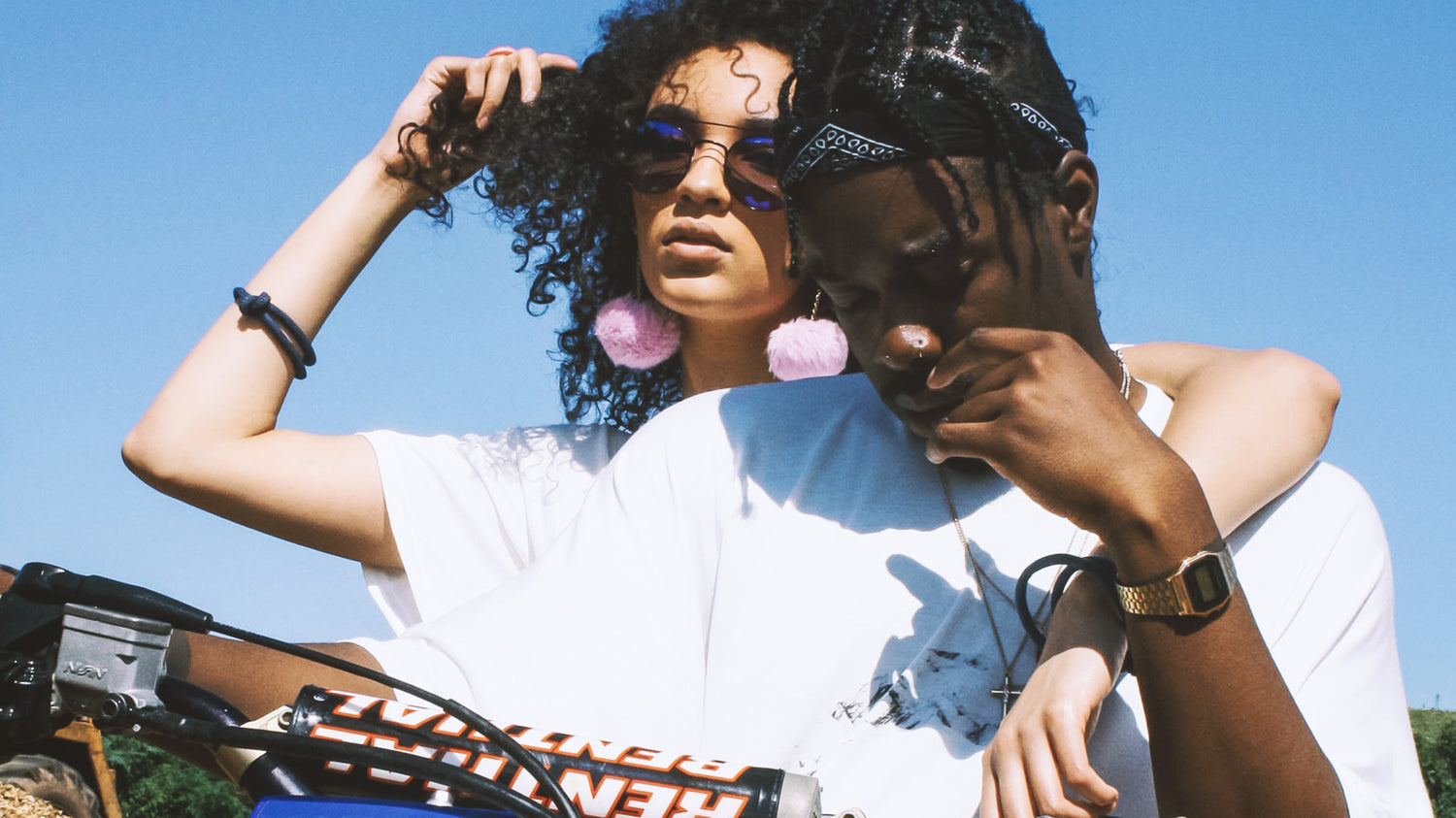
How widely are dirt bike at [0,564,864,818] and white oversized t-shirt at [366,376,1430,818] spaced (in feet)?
2.00

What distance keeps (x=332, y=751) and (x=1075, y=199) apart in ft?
4.60

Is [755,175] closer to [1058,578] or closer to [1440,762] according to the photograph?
[1058,578]

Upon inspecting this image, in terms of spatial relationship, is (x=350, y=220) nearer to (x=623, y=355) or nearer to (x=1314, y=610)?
(x=623, y=355)

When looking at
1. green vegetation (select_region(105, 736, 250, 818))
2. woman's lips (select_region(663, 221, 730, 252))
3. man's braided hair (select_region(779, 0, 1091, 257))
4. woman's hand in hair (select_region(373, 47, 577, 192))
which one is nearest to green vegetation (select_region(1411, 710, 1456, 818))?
green vegetation (select_region(105, 736, 250, 818))

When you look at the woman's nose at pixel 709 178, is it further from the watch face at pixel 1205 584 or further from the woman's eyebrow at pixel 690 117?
the watch face at pixel 1205 584

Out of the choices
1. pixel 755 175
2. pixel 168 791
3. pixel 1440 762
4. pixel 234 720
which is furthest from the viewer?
pixel 1440 762

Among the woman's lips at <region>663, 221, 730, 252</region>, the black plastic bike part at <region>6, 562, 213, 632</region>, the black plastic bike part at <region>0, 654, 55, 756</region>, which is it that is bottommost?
the black plastic bike part at <region>0, 654, 55, 756</region>

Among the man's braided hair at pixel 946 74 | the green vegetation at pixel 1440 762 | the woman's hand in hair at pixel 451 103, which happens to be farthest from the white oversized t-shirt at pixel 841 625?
the green vegetation at pixel 1440 762

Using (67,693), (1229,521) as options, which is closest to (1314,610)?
(1229,521)

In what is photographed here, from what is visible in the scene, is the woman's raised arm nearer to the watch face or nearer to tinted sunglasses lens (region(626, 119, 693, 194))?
tinted sunglasses lens (region(626, 119, 693, 194))

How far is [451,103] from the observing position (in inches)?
137

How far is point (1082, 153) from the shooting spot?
2.07m

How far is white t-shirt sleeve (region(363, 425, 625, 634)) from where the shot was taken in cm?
302

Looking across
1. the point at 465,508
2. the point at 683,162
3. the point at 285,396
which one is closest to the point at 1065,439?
the point at 683,162
